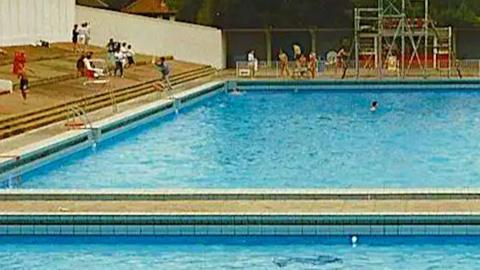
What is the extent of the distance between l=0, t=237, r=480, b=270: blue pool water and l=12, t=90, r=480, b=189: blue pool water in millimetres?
3342

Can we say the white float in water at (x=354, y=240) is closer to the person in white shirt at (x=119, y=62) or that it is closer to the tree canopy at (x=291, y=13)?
the person in white shirt at (x=119, y=62)

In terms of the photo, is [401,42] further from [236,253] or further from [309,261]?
[309,261]

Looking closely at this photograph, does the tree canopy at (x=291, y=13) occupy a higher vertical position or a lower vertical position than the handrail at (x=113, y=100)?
higher

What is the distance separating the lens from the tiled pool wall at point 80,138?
44.2 feet

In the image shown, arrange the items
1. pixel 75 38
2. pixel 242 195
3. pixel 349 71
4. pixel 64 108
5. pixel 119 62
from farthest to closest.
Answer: pixel 349 71
pixel 75 38
pixel 119 62
pixel 64 108
pixel 242 195

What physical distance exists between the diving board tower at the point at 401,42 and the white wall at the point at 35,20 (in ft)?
28.8

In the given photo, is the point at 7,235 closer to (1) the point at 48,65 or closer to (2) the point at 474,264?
(2) the point at 474,264

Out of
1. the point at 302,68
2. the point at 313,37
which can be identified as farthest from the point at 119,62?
the point at 313,37

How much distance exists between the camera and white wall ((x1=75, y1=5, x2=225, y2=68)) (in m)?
34.0

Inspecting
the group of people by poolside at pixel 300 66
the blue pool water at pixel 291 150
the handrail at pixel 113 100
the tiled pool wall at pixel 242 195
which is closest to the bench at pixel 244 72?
the group of people by poolside at pixel 300 66

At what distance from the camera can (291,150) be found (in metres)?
16.4

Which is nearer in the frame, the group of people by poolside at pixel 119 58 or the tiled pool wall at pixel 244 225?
the tiled pool wall at pixel 244 225

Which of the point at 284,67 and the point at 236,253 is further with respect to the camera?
the point at 284,67

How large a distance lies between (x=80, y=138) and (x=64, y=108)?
12.5 ft
